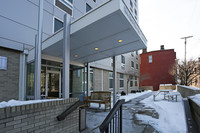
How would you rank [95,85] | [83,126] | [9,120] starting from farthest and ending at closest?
[95,85], [83,126], [9,120]

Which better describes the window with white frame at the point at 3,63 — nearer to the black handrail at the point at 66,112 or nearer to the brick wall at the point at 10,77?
the brick wall at the point at 10,77

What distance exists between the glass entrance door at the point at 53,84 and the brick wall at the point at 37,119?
5.72 m

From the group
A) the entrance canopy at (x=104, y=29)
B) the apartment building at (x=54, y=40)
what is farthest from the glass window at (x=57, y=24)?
the entrance canopy at (x=104, y=29)

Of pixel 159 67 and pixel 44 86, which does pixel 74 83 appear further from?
pixel 159 67

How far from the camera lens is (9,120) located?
216 centimetres

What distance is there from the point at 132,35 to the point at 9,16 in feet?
20.8

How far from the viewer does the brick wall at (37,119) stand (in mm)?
2145

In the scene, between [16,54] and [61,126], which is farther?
[16,54]

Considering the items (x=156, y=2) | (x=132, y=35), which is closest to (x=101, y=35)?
(x=132, y=35)

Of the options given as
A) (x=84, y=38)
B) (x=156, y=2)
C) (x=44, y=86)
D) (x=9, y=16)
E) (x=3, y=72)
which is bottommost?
(x=44, y=86)

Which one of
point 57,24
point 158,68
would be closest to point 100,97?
point 57,24

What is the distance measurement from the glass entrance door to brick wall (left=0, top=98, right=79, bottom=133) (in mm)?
5722

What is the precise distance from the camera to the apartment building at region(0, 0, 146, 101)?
3820 mm

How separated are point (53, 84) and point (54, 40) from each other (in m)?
4.89
